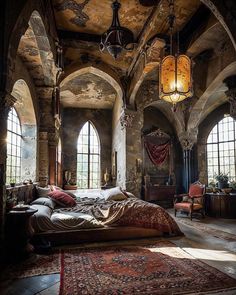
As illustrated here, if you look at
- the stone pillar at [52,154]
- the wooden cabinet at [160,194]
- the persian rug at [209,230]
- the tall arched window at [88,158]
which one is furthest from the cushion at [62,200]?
the tall arched window at [88,158]

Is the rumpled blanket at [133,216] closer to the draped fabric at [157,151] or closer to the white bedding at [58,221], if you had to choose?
the white bedding at [58,221]

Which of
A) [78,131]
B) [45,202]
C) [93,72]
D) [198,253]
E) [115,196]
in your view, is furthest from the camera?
[78,131]

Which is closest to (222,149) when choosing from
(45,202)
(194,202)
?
(194,202)

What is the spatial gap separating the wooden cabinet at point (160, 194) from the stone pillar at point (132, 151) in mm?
1006

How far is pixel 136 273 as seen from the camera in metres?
3.01

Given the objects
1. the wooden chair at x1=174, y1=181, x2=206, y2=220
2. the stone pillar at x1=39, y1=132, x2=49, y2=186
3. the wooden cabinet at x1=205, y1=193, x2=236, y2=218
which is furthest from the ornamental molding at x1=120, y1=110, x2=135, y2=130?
the wooden cabinet at x1=205, y1=193, x2=236, y2=218

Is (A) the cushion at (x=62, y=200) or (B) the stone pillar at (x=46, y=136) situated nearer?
(A) the cushion at (x=62, y=200)

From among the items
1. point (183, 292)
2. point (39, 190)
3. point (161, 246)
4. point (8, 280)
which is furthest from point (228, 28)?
point (39, 190)

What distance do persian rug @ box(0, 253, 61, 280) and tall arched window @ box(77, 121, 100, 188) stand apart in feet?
26.8

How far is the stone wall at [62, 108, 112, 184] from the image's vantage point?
447 inches

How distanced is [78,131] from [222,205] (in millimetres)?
7233

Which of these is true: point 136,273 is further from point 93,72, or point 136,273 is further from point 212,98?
point 212,98

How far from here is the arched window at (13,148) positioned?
611 cm

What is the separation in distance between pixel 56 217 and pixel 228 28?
3922mm
